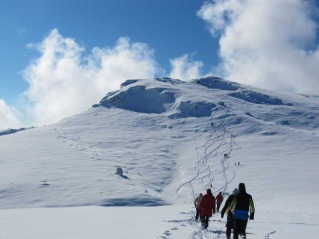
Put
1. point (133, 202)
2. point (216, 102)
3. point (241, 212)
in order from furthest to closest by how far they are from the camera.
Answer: point (216, 102), point (133, 202), point (241, 212)

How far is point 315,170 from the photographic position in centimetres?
5962

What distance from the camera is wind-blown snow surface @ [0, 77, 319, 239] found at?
1983cm

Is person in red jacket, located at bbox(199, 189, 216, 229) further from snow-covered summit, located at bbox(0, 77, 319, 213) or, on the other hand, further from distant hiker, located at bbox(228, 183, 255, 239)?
snow-covered summit, located at bbox(0, 77, 319, 213)

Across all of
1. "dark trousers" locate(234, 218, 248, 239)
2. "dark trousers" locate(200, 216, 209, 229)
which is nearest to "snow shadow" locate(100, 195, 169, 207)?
"dark trousers" locate(200, 216, 209, 229)

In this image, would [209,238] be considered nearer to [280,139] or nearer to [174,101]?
[280,139]

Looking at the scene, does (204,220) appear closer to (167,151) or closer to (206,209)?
(206,209)

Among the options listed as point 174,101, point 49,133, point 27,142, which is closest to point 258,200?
point 27,142

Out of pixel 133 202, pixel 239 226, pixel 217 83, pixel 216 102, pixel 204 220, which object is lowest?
pixel 239 226

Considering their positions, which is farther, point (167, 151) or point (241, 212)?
point (167, 151)

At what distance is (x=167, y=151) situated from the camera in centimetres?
7856

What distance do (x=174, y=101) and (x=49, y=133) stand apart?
42.5 metres

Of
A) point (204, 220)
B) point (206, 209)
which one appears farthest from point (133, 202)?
point (206, 209)

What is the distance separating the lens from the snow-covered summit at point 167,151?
159 feet

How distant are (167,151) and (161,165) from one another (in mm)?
10722
